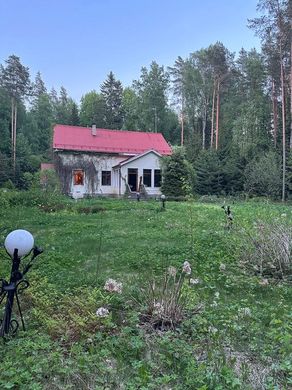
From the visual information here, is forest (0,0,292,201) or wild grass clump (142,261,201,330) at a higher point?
forest (0,0,292,201)

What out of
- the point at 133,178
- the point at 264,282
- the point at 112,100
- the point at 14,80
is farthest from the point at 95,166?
the point at 112,100

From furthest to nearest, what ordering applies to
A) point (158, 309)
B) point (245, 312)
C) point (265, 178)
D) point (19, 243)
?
point (265, 178) → point (245, 312) → point (158, 309) → point (19, 243)

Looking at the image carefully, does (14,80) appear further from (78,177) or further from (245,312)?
(245,312)

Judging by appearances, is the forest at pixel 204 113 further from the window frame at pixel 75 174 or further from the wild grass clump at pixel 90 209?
the wild grass clump at pixel 90 209

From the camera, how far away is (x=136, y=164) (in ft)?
73.6

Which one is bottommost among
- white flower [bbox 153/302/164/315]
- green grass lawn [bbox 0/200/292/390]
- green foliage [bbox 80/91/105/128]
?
green grass lawn [bbox 0/200/292/390]

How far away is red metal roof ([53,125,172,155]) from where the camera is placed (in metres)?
22.4

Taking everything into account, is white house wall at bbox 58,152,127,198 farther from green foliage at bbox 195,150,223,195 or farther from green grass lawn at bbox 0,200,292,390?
green grass lawn at bbox 0,200,292,390

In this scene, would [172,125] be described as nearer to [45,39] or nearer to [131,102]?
[131,102]

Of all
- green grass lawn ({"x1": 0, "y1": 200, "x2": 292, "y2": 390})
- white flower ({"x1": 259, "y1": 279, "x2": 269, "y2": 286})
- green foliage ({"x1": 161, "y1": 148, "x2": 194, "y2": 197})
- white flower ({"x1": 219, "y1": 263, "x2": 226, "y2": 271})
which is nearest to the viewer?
green grass lawn ({"x1": 0, "y1": 200, "x2": 292, "y2": 390})

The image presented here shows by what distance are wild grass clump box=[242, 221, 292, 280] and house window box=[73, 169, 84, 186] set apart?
57.7ft

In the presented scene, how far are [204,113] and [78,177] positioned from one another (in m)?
20.0

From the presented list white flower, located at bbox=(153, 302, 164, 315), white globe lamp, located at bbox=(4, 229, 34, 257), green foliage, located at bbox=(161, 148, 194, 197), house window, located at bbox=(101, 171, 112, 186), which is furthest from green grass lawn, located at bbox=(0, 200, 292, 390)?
house window, located at bbox=(101, 171, 112, 186)

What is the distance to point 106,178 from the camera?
75.0 feet
